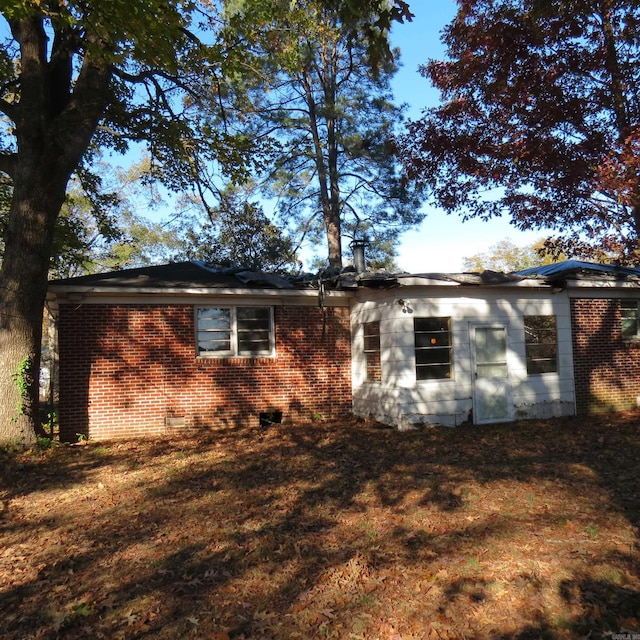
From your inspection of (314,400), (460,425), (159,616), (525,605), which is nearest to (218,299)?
(314,400)

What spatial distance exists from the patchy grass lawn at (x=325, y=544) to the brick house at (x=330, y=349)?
6.11ft

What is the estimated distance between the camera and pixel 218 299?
10.5 m

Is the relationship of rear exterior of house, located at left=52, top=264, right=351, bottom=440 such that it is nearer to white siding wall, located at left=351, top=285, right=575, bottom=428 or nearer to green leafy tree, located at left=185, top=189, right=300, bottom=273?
white siding wall, located at left=351, top=285, right=575, bottom=428

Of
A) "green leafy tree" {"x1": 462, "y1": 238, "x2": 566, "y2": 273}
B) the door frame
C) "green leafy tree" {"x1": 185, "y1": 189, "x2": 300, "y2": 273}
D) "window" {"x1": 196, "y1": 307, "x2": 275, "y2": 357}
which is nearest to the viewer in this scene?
the door frame

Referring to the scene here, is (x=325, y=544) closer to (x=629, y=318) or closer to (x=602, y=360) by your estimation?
(x=602, y=360)

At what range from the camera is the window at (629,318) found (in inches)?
476

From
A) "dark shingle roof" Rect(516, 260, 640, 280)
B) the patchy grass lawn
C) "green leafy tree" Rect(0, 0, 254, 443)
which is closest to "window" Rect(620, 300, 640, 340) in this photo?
"dark shingle roof" Rect(516, 260, 640, 280)

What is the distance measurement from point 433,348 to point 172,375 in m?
5.26

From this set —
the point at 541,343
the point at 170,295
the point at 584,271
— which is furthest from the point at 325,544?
the point at 584,271

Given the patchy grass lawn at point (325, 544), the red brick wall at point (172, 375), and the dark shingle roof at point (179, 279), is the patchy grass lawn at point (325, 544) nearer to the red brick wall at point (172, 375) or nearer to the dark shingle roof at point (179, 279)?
the red brick wall at point (172, 375)

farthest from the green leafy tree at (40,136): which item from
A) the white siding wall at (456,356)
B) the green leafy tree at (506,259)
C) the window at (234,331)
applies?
the green leafy tree at (506,259)

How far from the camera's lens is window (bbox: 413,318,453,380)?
9.91 meters

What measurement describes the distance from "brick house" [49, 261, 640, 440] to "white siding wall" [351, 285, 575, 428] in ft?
0.09

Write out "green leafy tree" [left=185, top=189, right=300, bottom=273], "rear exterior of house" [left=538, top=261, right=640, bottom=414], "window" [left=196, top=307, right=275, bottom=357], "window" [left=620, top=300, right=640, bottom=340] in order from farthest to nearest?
"green leafy tree" [left=185, top=189, right=300, bottom=273] → "window" [left=620, top=300, right=640, bottom=340] → "rear exterior of house" [left=538, top=261, right=640, bottom=414] → "window" [left=196, top=307, right=275, bottom=357]
